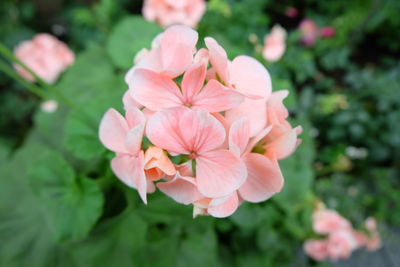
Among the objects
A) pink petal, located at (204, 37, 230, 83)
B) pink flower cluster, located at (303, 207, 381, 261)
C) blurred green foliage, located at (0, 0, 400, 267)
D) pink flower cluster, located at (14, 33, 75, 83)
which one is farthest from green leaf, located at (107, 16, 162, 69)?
pink flower cluster, located at (303, 207, 381, 261)

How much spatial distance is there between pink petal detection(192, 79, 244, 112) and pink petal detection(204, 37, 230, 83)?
2 centimetres

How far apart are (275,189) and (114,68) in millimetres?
798

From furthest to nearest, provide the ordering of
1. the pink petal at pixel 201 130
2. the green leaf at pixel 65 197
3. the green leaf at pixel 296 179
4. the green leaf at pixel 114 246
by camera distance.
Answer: the green leaf at pixel 296 179 → the green leaf at pixel 114 246 → the green leaf at pixel 65 197 → the pink petal at pixel 201 130

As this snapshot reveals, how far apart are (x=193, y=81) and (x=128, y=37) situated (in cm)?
55

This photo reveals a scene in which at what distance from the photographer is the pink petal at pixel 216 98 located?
1.14 ft

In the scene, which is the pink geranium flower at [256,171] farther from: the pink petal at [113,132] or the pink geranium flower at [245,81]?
the pink petal at [113,132]

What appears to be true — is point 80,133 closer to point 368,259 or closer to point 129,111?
point 129,111

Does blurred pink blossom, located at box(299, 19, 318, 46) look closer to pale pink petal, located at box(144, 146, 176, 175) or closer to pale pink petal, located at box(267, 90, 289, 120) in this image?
pale pink petal, located at box(267, 90, 289, 120)

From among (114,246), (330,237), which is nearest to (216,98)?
(114,246)

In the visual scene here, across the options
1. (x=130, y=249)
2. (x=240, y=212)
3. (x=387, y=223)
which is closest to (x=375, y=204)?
(x=387, y=223)

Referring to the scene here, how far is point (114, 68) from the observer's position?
1.05 meters

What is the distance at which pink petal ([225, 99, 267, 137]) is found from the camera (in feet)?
1.24

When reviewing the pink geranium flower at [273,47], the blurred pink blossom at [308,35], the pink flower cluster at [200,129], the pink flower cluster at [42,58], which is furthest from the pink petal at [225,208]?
the blurred pink blossom at [308,35]

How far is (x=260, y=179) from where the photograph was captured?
1.26ft
